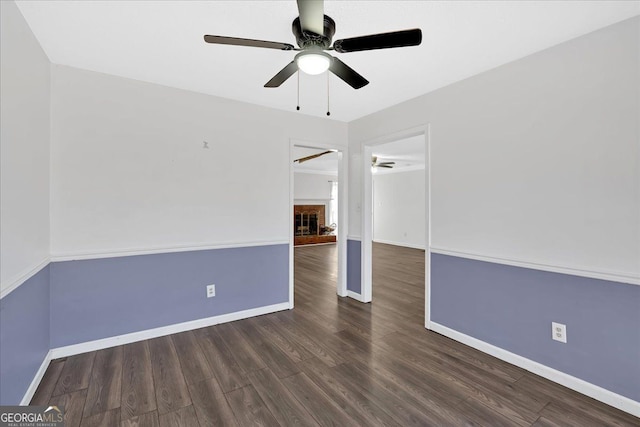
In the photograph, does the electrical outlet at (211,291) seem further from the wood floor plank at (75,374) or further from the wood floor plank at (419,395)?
the wood floor plank at (419,395)

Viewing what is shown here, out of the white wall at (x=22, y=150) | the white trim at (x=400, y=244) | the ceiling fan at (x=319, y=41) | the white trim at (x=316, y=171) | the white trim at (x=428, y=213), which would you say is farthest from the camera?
the white trim at (x=316, y=171)

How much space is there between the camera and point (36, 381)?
6.66ft

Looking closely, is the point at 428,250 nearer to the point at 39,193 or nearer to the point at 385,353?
the point at 385,353

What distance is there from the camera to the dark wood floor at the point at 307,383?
5.85ft

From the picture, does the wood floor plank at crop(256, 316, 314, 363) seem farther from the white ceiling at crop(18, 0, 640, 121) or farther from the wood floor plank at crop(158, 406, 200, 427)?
the white ceiling at crop(18, 0, 640, 121)

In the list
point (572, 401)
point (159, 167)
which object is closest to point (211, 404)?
point (159, 167)

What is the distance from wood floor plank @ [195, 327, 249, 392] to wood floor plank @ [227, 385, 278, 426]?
83 millimetres

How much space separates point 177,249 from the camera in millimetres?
2922

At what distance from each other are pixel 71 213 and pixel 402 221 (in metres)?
8.04

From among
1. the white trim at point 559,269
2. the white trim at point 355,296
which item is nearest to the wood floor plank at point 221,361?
the white trim at point 355,296

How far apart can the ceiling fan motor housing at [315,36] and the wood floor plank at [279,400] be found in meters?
2.21

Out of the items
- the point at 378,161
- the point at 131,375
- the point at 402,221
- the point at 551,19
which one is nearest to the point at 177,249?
the point at 131,375

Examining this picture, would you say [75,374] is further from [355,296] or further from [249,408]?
[355,296]

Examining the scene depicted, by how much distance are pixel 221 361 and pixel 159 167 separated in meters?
1.87
